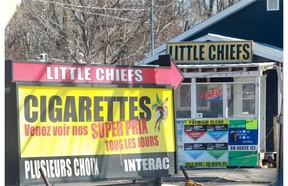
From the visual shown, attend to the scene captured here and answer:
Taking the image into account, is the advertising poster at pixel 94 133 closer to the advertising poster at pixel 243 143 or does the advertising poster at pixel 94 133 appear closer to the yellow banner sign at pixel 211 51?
the advertising poster at pixel 243 143

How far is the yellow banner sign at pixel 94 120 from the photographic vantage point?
8172mm

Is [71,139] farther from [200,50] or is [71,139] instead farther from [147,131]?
[200,50]

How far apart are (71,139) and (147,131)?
3.74 feet

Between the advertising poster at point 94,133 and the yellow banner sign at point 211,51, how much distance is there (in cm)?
843

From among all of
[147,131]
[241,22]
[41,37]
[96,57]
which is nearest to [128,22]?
[96,57]

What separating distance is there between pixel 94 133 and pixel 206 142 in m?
8.40

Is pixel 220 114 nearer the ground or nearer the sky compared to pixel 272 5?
nearer the ground

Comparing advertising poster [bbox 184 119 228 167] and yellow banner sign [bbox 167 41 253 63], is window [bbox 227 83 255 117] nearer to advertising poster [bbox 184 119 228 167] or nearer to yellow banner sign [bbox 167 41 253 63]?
advertising poster [bbox 184 119 228 167]

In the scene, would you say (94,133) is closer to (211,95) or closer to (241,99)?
(211,95)

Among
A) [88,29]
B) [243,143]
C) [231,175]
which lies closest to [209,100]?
[243,143]

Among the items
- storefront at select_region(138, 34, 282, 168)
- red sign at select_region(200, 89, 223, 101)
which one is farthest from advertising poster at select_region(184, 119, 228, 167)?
red sign at select_region(200, 89, 223, 101)

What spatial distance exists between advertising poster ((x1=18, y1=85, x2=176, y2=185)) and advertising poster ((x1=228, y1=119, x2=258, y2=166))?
7.56 m

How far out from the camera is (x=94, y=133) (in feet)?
28.4

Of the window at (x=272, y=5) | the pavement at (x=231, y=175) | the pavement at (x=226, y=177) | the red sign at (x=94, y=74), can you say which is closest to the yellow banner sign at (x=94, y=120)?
the red sign at (x=94, y=74)
